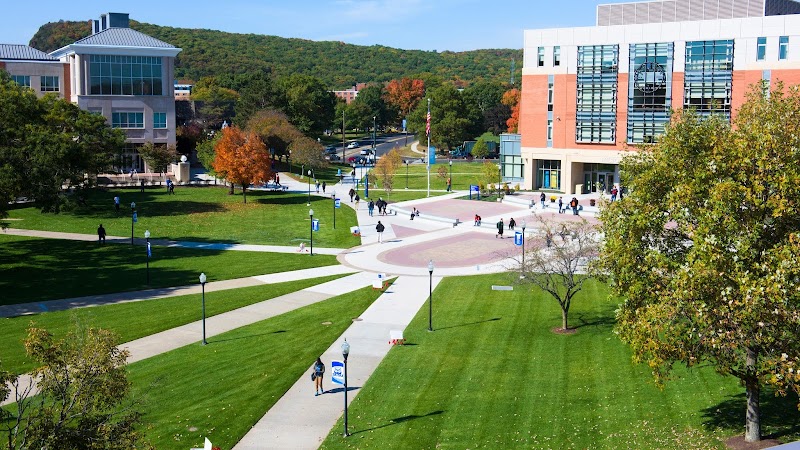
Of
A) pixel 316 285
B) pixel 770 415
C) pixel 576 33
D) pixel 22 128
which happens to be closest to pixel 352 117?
pixel 576 33

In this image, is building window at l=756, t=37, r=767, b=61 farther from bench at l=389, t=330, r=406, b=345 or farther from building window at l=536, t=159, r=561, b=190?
bench at l=389, t=330, r=406, b=345

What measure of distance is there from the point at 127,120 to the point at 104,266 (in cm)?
5185

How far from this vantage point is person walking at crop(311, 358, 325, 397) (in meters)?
27.7

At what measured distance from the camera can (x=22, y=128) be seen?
55375 mm

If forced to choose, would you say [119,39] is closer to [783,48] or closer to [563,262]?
[783,48]

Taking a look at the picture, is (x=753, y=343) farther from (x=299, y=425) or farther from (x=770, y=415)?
(x=299, y=425)

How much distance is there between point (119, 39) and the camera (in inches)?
3893

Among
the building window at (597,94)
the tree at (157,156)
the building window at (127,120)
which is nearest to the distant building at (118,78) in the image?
the building window at (127,120)

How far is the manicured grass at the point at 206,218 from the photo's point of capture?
62375 millimetres

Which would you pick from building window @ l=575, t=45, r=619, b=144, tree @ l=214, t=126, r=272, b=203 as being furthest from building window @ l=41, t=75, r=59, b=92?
building window @ l=575, t=45, r=619, b=144

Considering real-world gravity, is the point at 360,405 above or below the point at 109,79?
below

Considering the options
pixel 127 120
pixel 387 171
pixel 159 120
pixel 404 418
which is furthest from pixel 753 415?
pixel 159 120

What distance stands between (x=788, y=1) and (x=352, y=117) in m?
100

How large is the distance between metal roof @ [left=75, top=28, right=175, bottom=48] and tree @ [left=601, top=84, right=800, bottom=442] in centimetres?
8673
